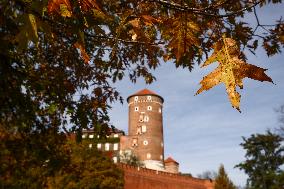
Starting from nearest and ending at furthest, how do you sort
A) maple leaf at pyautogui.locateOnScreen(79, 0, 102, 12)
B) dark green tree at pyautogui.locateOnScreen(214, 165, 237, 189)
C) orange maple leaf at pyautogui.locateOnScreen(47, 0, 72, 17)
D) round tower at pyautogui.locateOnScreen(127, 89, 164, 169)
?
orange maple leaf at pyautogui.locateOnScreen(47, 0, 72, 17)
maple leaf at pyautogui.locateOnScreen(79, 0, 102, 12)
dark green tree at pyautogui.locateOnScreen(214, 165, 237, 189)
round tower at pyautogui.locateOnScreen(127, 89, 164, 169)

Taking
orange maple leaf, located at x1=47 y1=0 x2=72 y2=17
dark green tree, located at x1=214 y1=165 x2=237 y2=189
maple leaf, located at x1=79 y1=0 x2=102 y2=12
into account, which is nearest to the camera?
orange maple leaf, located at x1=47 y1=0 x2=72 y2=17

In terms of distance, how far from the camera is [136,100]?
86125mm

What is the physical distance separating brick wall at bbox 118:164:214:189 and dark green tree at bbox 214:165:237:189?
778 cm

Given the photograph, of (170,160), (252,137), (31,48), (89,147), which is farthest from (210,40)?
(170,160)

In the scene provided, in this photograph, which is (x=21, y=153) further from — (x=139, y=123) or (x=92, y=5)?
(x=139, y=123)

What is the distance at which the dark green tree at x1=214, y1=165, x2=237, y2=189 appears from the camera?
170ft

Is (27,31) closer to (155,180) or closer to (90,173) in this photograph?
(90,173)

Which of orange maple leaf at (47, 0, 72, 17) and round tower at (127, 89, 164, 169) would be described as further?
round tower at (127, 89, 164, 169)

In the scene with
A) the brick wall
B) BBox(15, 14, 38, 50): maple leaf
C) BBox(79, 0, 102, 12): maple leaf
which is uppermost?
the brick wall

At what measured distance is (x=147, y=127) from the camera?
81625 mm

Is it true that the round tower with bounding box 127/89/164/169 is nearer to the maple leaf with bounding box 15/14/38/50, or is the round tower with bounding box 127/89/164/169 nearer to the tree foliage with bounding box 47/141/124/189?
the tree foliage with bounding box 47/141/124/189

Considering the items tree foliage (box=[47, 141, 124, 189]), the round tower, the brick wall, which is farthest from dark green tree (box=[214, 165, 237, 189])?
the round tower

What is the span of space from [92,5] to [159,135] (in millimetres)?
80598

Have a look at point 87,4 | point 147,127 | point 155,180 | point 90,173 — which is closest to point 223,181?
point 155,180
